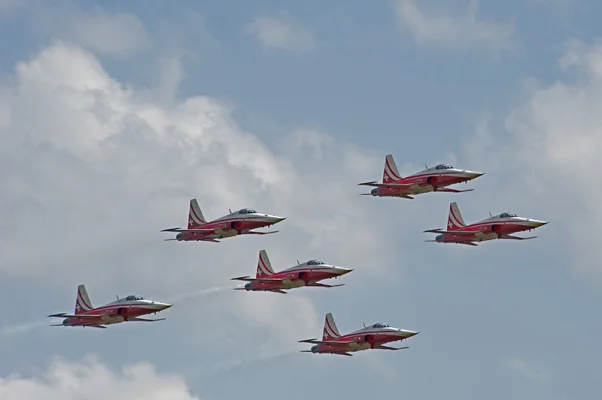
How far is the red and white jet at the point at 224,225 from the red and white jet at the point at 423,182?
1263 centimetres

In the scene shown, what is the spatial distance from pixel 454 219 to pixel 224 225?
26.6 meters

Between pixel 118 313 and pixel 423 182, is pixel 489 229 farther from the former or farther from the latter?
pixel 118 313

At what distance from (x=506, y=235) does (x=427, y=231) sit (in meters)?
10.3

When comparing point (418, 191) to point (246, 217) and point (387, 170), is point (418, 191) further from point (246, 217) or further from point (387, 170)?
point (246, 217)

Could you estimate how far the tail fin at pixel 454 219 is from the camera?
19512 centimetres

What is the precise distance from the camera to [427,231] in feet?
618

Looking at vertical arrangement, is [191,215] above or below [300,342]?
above

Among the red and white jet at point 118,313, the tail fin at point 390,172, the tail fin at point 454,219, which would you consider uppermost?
the tail fin at point 390,172

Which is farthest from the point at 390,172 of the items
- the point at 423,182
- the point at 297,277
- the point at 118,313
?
the point at 118,313

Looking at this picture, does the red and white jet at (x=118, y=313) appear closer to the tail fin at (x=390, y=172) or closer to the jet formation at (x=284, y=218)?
the jet formation at (x=284, y=218)

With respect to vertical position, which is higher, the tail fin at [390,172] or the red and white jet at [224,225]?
the tail fin at [390,172]

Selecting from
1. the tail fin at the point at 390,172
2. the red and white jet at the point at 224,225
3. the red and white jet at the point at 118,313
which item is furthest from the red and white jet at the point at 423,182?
the red and white jet at the point at 118,313

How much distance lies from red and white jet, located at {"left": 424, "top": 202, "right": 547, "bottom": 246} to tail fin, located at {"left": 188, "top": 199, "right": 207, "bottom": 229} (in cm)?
2702

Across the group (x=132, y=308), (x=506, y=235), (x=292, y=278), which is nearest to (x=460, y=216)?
(x=506, y=235)
